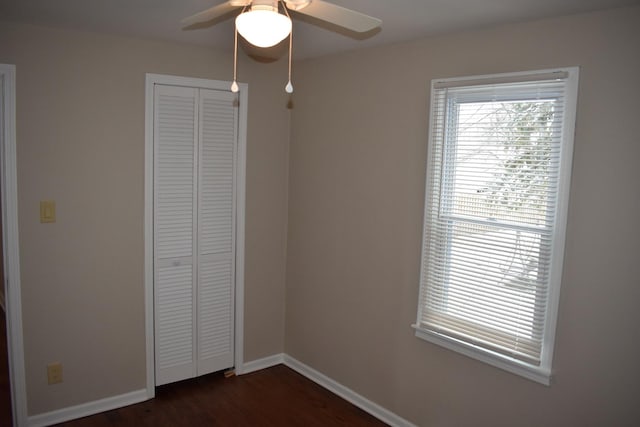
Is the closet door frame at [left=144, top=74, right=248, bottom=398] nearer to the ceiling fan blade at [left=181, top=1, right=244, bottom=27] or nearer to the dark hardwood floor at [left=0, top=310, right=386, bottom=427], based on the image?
the dark hardwood floor at [left=0, top=310, right=386, bottom=427]

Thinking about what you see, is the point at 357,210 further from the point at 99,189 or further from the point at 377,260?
the point at 99,189

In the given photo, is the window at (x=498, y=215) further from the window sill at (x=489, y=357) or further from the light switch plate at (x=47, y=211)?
the light switch plate at (x=47, y=211)

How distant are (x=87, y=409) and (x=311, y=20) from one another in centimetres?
288

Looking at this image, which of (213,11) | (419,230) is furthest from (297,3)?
(419,230)

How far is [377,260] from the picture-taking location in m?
3.16

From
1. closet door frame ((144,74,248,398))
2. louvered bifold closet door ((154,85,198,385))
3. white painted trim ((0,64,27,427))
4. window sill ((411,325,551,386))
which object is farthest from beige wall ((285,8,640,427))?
white painted trim ((0,64,27,427))

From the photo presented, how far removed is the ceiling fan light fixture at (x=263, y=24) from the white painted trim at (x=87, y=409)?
9.00 ft

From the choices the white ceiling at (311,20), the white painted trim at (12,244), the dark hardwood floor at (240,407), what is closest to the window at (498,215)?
the white ceiling at (311,20)

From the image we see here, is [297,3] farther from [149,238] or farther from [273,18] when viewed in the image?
[149,238]

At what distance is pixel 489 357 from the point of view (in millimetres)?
2533

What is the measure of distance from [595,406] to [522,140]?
132 centimetres

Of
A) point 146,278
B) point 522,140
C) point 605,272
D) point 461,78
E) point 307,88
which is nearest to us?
point 605,272

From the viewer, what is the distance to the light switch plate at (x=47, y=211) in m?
2.85

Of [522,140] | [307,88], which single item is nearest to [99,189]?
[307,88]
